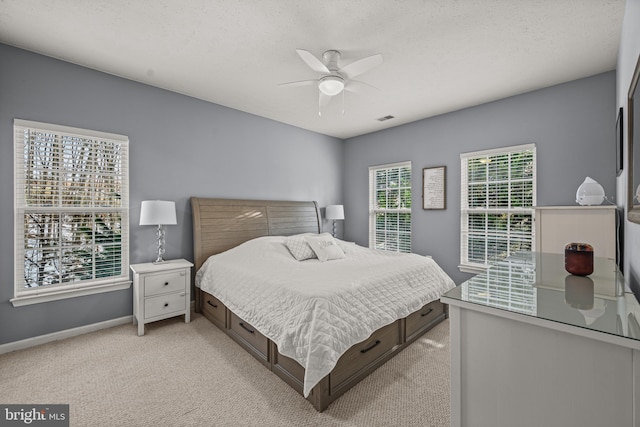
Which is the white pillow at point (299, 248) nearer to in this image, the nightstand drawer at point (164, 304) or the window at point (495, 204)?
the nightstand drawer at point (164, 304)

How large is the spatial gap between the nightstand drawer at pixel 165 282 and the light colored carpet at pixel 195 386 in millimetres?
482

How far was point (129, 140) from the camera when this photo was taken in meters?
3.16

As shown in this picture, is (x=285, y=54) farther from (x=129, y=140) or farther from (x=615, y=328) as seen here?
(x=615, y=328)

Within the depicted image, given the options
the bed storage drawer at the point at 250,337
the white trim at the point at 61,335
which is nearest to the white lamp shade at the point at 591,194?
the bed storage drawer at the point at 250,337

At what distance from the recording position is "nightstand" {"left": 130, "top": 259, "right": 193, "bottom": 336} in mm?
2885

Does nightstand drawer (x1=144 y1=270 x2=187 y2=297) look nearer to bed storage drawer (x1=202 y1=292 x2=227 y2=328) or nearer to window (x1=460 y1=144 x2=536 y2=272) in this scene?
bed storage drawer (x1=202 y1=292 x2=227 y2=328)

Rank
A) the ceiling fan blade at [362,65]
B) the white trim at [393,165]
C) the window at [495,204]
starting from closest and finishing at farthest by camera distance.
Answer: the ceiling fan blade at [362,65] → the window at [495,204] → the white trim at [393,165]

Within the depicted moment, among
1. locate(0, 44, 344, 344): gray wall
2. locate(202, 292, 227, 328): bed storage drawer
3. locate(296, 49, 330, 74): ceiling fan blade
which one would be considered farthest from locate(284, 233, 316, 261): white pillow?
locate(296, 49, 330, 74): ceiling fan blade

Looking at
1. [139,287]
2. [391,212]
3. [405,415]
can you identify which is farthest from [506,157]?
[139,287]

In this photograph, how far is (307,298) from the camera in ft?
6.48

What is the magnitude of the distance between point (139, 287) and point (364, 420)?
8.11ft

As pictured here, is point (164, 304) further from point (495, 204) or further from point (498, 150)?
point (498, 150)

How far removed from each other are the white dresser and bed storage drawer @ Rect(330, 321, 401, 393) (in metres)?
1.73

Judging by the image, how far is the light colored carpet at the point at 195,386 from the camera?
1.77 metres
